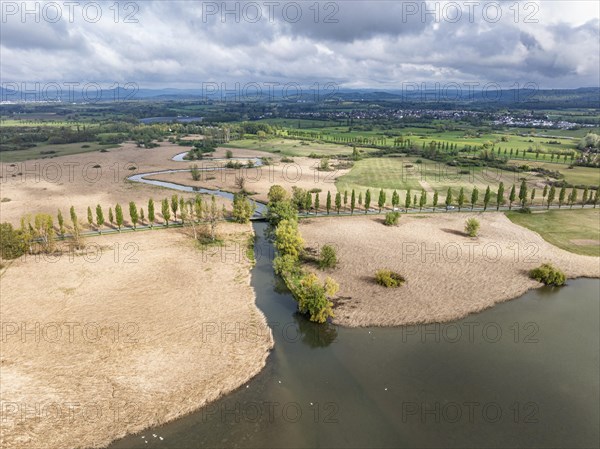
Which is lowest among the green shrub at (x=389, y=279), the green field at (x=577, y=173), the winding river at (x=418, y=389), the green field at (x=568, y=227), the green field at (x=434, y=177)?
the winding river at (x=418, y=389)

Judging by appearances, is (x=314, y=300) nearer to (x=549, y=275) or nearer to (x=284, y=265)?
(x=284, y=265)

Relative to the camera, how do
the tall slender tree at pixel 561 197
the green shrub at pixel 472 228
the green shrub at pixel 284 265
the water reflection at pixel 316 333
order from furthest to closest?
1. the tall slender tree at pixel 561 197
2. the green shrub at pixel 472 228
3. the green shrub at pixel 284 265
4. the water reflection at pixel 316 333

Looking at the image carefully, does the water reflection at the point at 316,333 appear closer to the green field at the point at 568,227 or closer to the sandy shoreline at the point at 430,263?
the sandy shoreline at the point at 430,263

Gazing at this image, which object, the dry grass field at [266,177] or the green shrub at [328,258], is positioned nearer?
the green shrub at [328,258]

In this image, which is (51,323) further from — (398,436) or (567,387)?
(567,387)

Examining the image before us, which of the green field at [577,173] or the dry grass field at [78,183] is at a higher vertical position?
the green field at [577,173]

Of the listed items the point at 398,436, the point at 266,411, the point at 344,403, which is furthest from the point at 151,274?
the point at 398,436

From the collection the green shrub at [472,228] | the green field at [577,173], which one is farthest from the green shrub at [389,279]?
the green field at [577,173]
